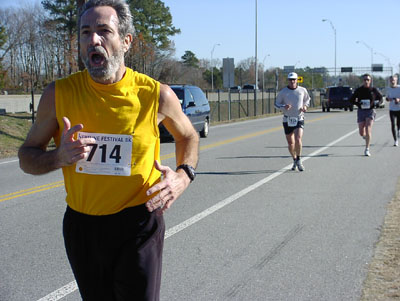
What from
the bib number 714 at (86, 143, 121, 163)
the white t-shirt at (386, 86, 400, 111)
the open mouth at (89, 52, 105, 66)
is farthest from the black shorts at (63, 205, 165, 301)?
the white t-shirt at (386, 86, 400, 111)

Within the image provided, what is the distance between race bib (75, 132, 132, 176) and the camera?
8.95 feet

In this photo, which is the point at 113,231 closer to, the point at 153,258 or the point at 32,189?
the point at 153,258

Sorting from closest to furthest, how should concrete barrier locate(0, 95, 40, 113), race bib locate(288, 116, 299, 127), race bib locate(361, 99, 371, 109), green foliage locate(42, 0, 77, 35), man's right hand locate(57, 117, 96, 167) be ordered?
man's right hand locate(57, 117, 96, 167), race bib locate(288, 116, 299, 127), race bib locate(361, 99, 371, 109), concrete barrier locate(0, 95, 40, 113), green foliage locate(42, 0, 77, 35)

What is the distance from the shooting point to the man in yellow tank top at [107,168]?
107 inches

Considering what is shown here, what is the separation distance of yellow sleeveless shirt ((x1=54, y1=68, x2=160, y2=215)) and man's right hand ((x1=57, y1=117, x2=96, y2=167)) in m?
0.13

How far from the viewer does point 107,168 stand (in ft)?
8.99

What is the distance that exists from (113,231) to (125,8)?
43.7 inches

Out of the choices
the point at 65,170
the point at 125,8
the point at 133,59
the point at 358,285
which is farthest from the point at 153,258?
the point at 133,59

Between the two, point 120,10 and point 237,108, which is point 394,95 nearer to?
point 120,10

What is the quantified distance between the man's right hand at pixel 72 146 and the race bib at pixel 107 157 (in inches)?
5.2

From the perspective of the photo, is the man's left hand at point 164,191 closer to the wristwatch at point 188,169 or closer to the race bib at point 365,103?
the wristwatch at point 188,169

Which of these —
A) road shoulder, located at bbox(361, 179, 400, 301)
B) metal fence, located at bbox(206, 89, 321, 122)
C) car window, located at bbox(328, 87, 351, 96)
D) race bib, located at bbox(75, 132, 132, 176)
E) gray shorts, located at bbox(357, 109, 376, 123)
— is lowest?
metal fence, located at bbox(206, 89, 321, 122)

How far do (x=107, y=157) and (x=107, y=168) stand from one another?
5 cm

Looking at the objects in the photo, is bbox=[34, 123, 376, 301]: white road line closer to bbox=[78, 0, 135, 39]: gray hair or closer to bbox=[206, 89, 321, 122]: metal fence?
bbox=[78, 0, 135, 39]: gray hair
